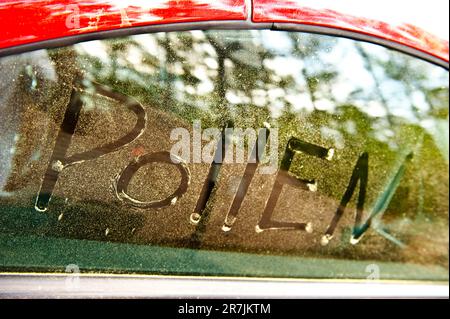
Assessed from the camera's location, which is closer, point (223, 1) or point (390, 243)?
point (223, 1)

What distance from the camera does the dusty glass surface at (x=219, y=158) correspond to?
1354 millimetres

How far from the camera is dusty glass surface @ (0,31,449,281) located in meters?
1.35

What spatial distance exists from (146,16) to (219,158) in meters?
0.51

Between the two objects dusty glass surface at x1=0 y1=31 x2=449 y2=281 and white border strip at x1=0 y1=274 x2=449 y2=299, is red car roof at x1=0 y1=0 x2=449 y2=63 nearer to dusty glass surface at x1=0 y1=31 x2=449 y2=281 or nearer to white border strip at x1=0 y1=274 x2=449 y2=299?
dusty glass surface at x1=0 y1=31 x2=449 y2=281

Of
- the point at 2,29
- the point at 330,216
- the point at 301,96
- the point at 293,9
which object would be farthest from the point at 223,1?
the point at 330,216

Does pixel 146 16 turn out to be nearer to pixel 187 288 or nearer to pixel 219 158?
pixel 219 158

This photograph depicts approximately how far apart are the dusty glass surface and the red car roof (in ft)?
0.17

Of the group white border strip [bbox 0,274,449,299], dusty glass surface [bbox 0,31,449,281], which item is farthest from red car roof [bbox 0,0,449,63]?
white border strip [bbox 0,274,449,299]

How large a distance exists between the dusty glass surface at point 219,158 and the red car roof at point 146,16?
5 centimetres

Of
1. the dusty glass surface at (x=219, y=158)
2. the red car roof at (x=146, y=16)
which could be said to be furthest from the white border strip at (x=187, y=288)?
the red car roof at (x=146, y=16)

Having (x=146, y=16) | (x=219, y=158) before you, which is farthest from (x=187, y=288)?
(x=146, y=16)
